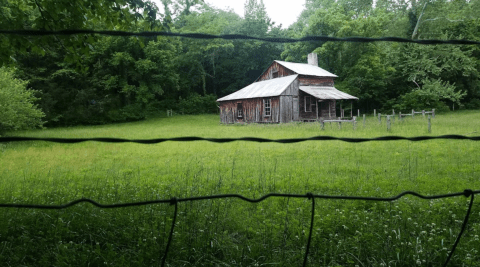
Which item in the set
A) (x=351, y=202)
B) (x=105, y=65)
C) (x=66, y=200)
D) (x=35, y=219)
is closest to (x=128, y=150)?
(x=66, y=200)

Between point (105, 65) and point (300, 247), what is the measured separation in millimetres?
38990

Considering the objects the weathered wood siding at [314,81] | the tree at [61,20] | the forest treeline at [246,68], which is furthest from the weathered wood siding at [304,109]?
the tree at [61,20]

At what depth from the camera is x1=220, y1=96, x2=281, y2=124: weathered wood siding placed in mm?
25953

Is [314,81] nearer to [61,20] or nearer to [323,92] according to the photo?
[323,92]

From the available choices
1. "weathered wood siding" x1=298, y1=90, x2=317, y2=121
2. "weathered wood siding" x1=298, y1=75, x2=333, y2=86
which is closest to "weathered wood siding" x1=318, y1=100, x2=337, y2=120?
"weathered wood siding" x1=298, y1=90, x2=317, y2=121

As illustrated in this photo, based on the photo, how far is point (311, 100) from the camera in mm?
28562

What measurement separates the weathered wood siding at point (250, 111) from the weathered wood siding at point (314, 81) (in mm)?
4467

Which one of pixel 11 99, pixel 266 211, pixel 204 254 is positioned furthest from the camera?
pixel 11 99

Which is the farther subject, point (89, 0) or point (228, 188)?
point (228, 188)

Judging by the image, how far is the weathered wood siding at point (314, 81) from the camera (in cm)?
2872

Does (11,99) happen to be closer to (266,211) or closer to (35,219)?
(35,219)

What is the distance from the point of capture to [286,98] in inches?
1022

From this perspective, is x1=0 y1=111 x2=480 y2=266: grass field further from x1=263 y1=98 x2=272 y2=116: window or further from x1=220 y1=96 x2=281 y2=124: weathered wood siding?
x1=263 y1=98 x2=272 y2=116: window

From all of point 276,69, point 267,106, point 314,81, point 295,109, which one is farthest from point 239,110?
point 314,81
